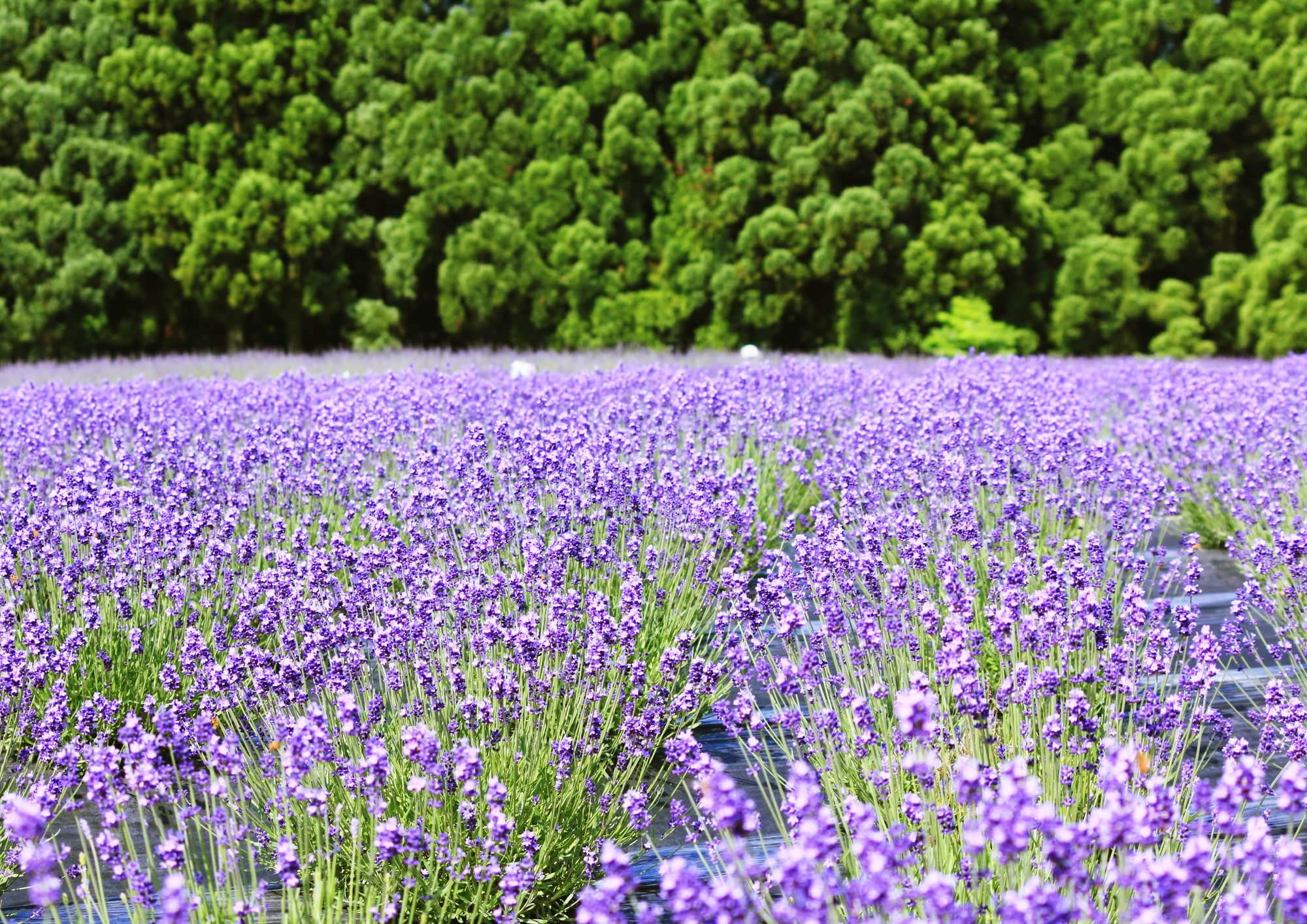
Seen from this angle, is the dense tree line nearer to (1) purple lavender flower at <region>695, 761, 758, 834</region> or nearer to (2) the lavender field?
(2) the lavender field

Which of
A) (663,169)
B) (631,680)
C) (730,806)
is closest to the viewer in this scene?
(730,806)

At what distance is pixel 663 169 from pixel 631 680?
42.7ft

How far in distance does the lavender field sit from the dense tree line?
931 centimetres

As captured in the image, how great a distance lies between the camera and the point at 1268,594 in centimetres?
369

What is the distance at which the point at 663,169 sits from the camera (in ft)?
48.5

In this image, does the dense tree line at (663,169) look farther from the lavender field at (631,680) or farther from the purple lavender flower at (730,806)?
the purple lavender flower at (730,806)

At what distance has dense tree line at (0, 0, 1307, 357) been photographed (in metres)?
13.6

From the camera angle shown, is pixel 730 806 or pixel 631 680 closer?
pixel 730 806

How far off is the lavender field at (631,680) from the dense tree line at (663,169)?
367 inches

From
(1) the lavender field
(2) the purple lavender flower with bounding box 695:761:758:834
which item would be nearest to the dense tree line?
(1) the lavender field

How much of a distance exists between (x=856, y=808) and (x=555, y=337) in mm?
13407

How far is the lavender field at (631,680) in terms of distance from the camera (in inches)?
58.7

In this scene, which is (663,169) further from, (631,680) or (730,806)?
(730,806)

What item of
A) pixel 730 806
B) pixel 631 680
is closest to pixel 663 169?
pixel 631 680
